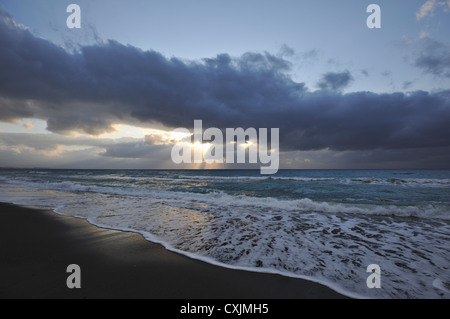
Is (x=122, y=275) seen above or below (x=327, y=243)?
above

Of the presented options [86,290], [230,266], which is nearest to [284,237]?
[230,266]

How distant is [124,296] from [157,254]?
1.60 m

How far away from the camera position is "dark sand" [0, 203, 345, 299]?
2.96m

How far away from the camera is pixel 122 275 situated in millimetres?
3414

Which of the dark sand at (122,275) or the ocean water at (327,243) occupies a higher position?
the dark sand at (122,275)

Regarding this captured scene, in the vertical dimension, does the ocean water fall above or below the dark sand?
below

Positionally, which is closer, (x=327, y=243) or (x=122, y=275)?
(x=122, y=275)

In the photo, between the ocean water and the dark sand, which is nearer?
the dark sand

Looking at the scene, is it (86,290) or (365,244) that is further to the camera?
(365,244)

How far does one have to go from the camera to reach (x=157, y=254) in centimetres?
443

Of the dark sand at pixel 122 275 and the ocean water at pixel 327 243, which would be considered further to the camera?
the ocean water at pixel 327 243

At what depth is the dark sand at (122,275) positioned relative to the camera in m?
2.96
